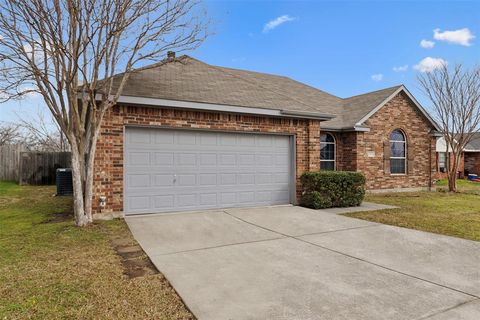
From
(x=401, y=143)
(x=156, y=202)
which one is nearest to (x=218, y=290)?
(x=156, y=202)

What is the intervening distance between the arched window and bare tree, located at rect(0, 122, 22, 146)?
1086 inches

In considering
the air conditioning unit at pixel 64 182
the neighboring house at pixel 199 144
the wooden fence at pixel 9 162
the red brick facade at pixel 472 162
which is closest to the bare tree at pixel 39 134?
the wooden fence at pixel 9 162

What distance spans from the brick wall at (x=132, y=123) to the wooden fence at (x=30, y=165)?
10.3 metres

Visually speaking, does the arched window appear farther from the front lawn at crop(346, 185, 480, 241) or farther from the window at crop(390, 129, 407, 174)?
the front lawn at crop(346, 185, 480, 241)

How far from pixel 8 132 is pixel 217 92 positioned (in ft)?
92.0

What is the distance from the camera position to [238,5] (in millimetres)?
11305

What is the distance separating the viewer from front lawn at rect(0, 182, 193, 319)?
306 cm

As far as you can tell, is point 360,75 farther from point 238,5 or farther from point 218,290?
point 218,290

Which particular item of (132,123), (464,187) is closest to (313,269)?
(132,123)

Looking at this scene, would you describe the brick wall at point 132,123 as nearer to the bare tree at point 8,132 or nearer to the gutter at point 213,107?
the gutter at point 213,107

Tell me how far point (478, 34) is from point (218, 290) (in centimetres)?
1847

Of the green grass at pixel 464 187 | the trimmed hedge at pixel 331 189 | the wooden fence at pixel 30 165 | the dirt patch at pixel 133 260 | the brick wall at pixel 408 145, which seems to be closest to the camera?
the dirt patch at pixel 133 260

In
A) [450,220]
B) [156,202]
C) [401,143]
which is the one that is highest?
[401,143]

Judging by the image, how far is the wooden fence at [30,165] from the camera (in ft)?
50.8
